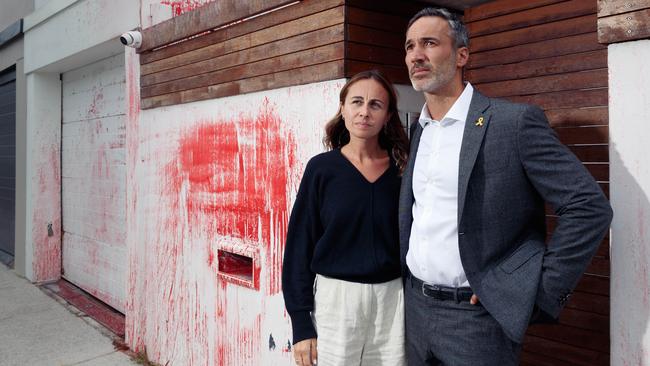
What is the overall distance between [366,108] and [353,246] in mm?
582

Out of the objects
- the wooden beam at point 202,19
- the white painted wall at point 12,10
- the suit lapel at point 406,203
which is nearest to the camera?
the suit lapel at point 406,203

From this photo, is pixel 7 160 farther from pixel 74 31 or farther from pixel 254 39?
pixel 254 39

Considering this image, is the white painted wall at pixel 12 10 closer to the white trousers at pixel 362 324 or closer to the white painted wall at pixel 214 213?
the white painted wall at pixel 214 213

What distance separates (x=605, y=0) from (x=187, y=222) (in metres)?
3.48

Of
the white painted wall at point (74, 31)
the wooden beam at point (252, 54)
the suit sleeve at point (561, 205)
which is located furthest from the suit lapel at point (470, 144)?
the white painted wall at point (74, 31)

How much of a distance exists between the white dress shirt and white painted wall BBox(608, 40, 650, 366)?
1.93 ft

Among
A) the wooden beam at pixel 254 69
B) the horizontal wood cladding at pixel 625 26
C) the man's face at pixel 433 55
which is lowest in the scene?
the man's face at pixel 433 55

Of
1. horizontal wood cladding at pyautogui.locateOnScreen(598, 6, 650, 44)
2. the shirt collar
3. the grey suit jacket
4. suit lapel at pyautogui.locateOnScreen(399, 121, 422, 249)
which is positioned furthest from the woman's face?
horizontal wood cladding at pyautogui.locateOnScreen(598, 6, 650, 44)

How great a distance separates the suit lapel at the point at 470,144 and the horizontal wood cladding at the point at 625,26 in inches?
23.1

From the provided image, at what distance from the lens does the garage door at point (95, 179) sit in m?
6.85

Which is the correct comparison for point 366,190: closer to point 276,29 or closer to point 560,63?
point 560,63

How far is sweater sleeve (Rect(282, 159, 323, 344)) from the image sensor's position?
98.9 inches

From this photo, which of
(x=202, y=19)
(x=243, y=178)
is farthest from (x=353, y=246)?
(x=202, y=19)

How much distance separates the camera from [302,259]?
8.32ft
